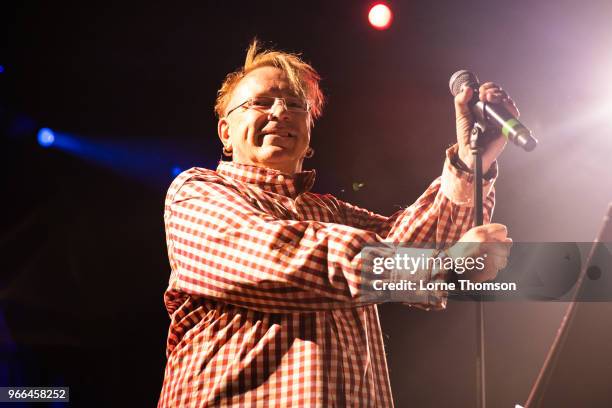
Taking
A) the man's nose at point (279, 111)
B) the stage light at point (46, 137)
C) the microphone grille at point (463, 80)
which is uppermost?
the stage light at point (46, 137)

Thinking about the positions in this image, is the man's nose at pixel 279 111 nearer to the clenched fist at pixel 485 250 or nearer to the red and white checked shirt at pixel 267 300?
the red and white checked shirt at pixel 267 300

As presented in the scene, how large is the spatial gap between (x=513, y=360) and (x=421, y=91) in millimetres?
1356

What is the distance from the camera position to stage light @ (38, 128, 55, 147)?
2992mm

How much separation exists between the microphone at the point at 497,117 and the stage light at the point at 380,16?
5.02 feet

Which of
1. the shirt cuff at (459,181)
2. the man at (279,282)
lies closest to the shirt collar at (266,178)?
the man at (279,282)

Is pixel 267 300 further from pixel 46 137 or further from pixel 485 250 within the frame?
pixel 46 137

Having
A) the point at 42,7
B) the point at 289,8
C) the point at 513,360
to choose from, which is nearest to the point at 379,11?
the point at 289,8

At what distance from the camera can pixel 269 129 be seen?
5.52ft

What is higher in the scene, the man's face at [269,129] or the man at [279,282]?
the man's face at [269,129]

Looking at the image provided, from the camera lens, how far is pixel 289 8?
9.14ft

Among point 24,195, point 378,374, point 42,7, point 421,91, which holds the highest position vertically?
point 42,7

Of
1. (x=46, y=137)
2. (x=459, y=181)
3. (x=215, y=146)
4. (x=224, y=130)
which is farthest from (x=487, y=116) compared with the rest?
(x=46, y=137)

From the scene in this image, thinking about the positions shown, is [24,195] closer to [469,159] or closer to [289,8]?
[289,8]

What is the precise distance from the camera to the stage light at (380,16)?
9.05ft
